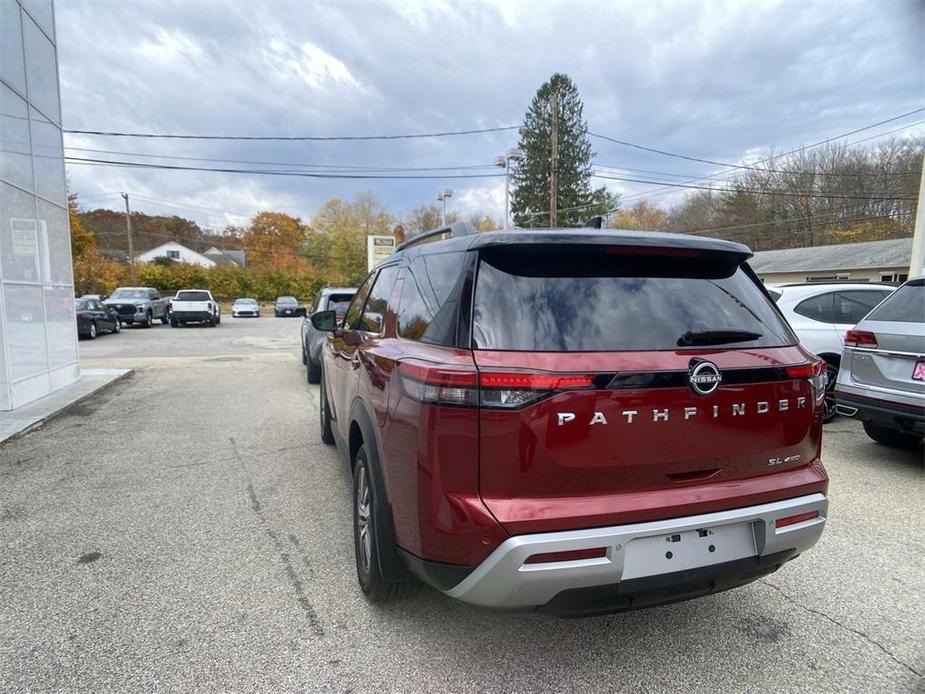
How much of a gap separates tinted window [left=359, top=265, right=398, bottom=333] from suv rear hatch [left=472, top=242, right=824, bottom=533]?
1.19m

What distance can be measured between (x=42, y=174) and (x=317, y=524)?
25.6 feet

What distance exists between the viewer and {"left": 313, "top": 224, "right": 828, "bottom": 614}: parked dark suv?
184cm

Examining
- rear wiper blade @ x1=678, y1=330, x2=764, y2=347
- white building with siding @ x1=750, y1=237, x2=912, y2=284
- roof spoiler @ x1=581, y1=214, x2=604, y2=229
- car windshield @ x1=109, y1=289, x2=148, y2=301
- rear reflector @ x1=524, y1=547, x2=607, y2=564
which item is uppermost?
white building with siding @ x1=750, y1=237, x2=912, y2=284

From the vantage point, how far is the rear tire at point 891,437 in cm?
525

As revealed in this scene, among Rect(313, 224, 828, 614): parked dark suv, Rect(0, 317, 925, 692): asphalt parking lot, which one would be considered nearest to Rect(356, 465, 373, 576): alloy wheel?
Rect(0, 317, 925, 692): asphalt parking lot

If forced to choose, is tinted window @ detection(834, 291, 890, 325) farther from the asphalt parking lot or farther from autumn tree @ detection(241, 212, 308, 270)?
autumn tree @ detection(241, 212, 308, 270)

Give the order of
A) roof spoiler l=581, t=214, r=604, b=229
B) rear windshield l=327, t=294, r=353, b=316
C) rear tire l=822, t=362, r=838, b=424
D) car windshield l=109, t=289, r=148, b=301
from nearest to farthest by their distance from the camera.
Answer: roof spoiler l=581, t=214, r=604, b=229 → rear tire l=822, t=362, r=838, b=424 → rear windshield l=327, t=294, r=353, b=316 → car windshield l=109, t=289, r=148, b=301

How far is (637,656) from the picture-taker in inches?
91.0

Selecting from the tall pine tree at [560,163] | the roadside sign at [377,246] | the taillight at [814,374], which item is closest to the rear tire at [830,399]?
the taillight at [814,374]

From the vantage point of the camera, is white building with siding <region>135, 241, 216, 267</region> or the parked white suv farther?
white building with siding <region>135, 241, 216, 267</region>

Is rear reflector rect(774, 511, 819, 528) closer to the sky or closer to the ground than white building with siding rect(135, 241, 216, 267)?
closer to the ground

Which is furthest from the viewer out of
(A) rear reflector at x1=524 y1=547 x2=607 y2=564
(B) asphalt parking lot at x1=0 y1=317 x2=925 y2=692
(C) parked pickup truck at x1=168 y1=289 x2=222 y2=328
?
(C) parked pickup truck at x1=168 y1=289 x2=222 y2=328

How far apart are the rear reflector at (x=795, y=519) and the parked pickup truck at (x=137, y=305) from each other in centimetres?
2536

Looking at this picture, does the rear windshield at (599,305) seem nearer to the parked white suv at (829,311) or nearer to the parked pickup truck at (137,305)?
the parked white suv at (829,311)
